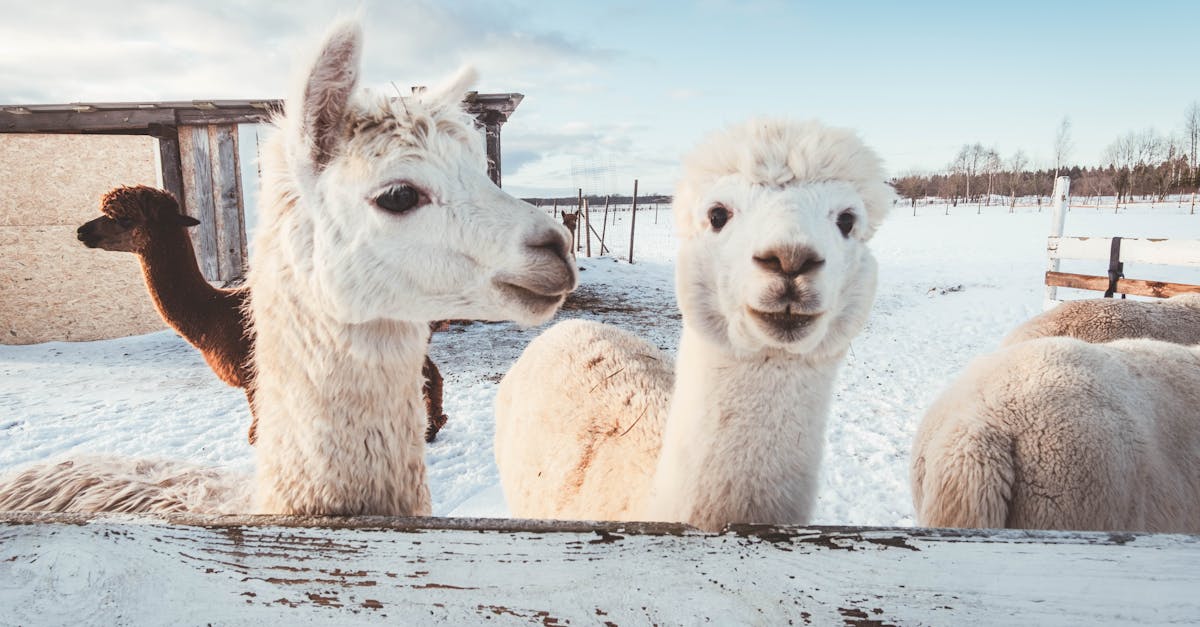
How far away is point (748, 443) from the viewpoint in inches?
60.1

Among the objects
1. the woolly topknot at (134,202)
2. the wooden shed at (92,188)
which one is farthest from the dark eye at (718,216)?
the wooden shed at (92,188)

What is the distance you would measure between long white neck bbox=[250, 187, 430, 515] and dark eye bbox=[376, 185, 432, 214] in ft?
0.79

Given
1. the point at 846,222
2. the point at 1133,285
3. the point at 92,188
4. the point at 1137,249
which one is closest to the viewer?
the point at 846,222

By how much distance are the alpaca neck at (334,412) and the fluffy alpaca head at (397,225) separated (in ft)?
0.34

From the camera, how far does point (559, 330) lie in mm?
3393

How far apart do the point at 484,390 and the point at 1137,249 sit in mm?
7225

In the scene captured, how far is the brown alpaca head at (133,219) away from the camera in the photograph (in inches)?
159

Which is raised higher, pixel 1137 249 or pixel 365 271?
pixel 365 271

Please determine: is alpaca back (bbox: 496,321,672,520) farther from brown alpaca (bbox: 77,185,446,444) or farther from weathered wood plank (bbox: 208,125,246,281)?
weathered wood plank (bbox: 208,125,246,281)

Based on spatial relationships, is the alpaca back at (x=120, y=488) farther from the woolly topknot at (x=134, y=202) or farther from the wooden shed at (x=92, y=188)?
the wooden shed at (x=92, y=188)

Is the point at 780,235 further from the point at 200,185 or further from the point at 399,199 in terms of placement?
the point at 200,185

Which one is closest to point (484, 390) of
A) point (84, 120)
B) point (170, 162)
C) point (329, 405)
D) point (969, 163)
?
point (329, 405)

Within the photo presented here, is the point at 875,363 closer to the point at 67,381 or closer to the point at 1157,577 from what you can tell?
the point at 1157,577

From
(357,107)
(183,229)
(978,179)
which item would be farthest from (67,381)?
(978,179)
